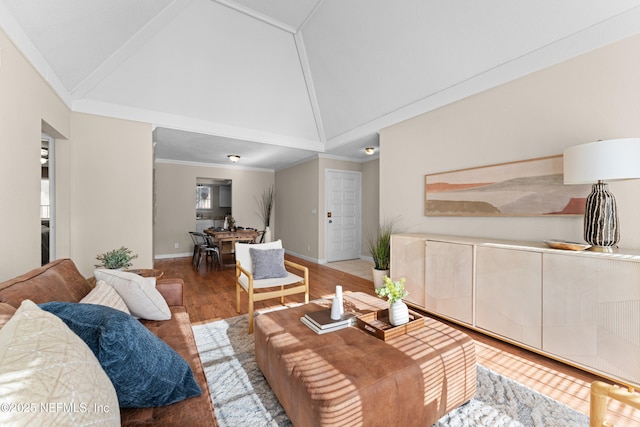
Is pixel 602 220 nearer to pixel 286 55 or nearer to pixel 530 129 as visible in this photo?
pixel 530 129

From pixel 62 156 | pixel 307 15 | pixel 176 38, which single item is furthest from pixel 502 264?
pixel 62 156

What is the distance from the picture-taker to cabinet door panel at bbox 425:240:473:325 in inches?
104

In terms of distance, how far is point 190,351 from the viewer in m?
1.50

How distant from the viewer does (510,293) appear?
2.34 metres

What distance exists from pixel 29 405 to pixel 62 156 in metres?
3.99

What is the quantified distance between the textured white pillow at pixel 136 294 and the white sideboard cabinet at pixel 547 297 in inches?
Answer: 104

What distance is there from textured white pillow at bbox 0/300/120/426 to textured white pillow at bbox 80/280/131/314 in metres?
0.66

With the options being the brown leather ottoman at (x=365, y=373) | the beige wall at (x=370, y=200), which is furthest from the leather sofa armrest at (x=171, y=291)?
the beige wall at (x=370, y=200)

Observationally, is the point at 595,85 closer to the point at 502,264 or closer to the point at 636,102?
the point at 636,102

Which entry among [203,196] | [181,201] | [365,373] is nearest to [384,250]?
[365,373]

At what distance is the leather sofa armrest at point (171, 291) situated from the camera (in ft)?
7.28

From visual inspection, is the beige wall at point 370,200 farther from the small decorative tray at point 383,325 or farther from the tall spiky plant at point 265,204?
the small decorative tray at point 383,325

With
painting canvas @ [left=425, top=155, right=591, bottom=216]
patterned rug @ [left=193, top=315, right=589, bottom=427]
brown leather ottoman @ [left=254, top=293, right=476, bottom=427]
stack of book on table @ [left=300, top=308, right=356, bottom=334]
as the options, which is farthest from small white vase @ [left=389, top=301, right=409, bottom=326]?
painting canvas @ [left=425, top=155, right=591, bottom=216]

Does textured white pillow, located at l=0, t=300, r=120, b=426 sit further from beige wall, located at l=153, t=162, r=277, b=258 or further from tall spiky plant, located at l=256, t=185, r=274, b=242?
tall spiky plant, located at l=256, t=185, r=274, b=242
